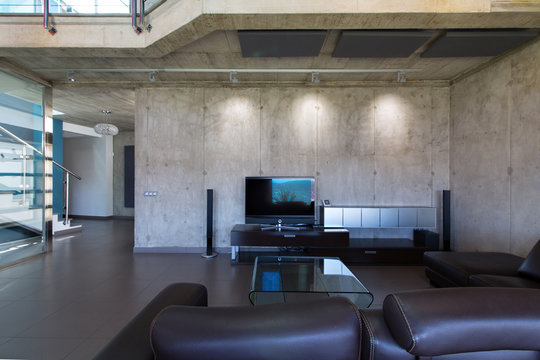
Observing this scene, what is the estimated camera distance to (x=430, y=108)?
5.20 meters

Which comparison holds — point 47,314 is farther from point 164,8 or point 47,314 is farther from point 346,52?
point 346,52

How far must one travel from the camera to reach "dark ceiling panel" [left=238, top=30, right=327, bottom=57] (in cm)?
346

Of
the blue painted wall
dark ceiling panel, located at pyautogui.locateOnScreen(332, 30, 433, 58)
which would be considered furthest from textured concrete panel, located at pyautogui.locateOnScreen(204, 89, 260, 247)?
the blue painted wall

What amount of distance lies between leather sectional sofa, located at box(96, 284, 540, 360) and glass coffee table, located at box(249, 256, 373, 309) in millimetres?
1661

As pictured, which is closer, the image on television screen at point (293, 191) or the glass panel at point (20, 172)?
the glass panel at point (20, 172)

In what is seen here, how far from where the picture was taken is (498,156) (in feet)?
13.5

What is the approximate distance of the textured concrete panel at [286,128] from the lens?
5.24 m

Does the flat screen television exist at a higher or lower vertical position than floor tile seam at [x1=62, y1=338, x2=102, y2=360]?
higher

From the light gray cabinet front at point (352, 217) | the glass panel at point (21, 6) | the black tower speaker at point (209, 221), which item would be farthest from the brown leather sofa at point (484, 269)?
the glass panel at point (21, 6)

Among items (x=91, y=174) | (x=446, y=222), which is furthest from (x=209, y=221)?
(x=91, y=174)

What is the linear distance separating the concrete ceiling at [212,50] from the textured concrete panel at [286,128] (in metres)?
0.27

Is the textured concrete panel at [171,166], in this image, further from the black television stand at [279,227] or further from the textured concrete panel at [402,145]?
the textured concrete panel at [402,145]

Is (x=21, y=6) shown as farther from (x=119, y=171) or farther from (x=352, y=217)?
(x=119, y=171)

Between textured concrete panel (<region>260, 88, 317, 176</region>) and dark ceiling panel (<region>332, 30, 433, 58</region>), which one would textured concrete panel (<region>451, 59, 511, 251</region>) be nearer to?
dark ceiling panel (<region>332, 30, 433, 58</region>)
